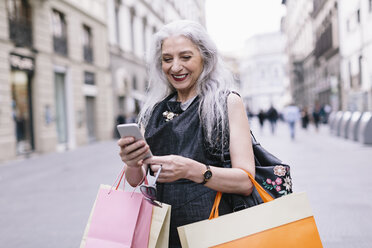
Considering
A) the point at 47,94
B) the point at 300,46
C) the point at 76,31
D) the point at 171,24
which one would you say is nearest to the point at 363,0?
the point at 76,31

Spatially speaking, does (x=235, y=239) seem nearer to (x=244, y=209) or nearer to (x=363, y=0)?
(x=244, y=209)

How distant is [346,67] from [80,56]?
51.1 ft

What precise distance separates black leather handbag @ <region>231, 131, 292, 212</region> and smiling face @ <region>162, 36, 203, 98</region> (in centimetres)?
39

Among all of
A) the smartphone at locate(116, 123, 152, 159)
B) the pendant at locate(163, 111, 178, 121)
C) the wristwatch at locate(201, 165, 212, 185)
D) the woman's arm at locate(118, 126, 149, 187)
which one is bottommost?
the wristwatch at locate(201, 165, 212, 185)

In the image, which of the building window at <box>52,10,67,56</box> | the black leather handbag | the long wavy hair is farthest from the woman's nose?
the building window at <box>52,10,67,56</box>

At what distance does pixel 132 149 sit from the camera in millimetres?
1575

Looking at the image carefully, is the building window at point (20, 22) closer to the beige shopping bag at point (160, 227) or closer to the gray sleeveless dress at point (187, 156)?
the gray sleeveless dress at point (187, 156)

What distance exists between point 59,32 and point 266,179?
19.2 m

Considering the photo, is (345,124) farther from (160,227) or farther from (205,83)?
(160,227)

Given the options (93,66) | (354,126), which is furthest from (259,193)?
(93,66)

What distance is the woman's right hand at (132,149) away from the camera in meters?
1.56

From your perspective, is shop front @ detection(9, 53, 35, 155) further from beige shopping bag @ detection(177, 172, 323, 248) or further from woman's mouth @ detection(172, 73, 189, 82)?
beige shopping bag @ detection(177, 172, 323, 248)

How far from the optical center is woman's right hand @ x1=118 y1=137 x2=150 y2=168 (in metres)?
1.56

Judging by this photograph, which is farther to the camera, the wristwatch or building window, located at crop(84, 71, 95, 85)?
building window, located at crop(84, 71, 95, 85)
